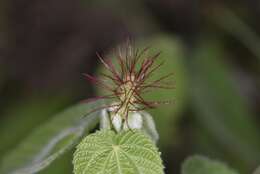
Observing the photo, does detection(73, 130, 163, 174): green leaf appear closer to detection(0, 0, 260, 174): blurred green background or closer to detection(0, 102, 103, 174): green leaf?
detection(0, 102, 103, 174): green leaf

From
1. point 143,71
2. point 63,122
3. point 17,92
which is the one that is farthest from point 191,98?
point 143,71

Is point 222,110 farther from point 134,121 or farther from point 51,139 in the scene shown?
point 134,121

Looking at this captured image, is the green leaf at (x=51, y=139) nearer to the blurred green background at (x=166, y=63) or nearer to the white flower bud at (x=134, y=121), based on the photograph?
the white flower bud at (x=134, y=121)

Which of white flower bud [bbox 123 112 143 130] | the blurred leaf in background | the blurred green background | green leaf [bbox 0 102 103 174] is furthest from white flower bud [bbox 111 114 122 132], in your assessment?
the blurred leaf in background

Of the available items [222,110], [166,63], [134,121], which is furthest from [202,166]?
[222,110]

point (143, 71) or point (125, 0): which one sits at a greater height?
point (125, 0)

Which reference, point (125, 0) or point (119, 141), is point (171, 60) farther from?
point (119, 141)
